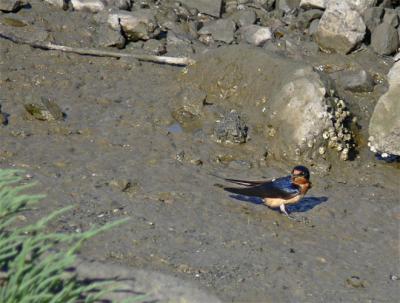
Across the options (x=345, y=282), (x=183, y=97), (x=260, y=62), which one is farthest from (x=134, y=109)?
(x=345, y=282)

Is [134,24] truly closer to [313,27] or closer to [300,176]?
[313,27]

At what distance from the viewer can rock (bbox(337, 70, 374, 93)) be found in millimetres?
10258

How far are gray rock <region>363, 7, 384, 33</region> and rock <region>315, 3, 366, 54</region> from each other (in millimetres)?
295

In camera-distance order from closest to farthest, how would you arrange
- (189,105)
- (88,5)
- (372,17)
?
(189,105) < (88,5) < (372,17)

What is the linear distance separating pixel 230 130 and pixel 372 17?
4075 mm

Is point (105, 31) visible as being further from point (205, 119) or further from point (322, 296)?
point (322, 296)

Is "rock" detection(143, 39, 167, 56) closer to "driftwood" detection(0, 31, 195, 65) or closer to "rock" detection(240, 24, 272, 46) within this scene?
"driftwood" detection(0, 31, 195, 65)

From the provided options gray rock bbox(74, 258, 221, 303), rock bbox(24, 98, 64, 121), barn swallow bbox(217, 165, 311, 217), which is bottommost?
rock bbox(24, 98, 64, 121)

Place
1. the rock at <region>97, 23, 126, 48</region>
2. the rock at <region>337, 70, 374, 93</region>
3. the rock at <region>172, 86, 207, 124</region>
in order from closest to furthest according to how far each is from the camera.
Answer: the rock at <region>172, 86, 207, 124</region> < the rock at <region>337, 70, 374, 93</region> < the rock at <region>97, 23, 126, 48</region>

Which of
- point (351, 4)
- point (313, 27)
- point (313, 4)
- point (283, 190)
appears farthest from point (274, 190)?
point (313, 4)

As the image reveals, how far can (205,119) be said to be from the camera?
9.05m

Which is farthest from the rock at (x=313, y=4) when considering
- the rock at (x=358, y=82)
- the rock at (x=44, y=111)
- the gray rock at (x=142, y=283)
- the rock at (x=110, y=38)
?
the gray rock at (x=142, y=283)

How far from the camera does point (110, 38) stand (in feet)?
34.5

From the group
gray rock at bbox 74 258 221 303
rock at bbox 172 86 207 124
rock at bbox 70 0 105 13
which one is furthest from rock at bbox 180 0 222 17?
gray rock at bbox 74 258 221 303
